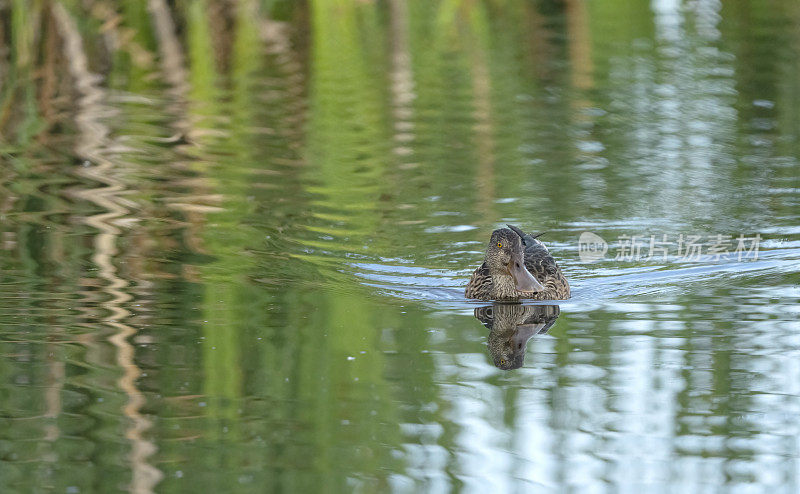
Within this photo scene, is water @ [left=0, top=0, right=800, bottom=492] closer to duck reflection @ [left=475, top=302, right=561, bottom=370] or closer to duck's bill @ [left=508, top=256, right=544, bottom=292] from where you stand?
duck reflection @ [left=475, top=302, right=561, bottom=370]

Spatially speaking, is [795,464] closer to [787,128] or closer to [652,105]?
[787,128]

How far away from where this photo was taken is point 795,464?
555 cm

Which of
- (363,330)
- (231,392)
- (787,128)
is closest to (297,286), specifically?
(363,330)

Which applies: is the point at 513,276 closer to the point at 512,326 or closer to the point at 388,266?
the point at 512,326

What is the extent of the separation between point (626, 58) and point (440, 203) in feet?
25.8

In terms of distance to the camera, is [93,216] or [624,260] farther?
[93,216]

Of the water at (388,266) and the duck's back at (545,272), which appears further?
the duck's back at (545,272)

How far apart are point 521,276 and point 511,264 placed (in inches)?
4.0

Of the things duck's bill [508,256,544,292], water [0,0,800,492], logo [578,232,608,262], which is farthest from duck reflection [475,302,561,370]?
logo [578,232,608,262]

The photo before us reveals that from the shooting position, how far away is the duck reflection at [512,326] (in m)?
7.20

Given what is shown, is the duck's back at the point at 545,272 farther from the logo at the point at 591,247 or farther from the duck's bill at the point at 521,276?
the logo at the point at 591,247

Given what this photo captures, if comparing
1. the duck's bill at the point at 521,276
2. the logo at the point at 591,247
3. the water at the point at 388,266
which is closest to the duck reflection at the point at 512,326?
the water at the point at 388,266

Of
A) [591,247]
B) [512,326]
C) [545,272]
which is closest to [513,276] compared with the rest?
[545,272]

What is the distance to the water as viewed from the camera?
19.1 feet
